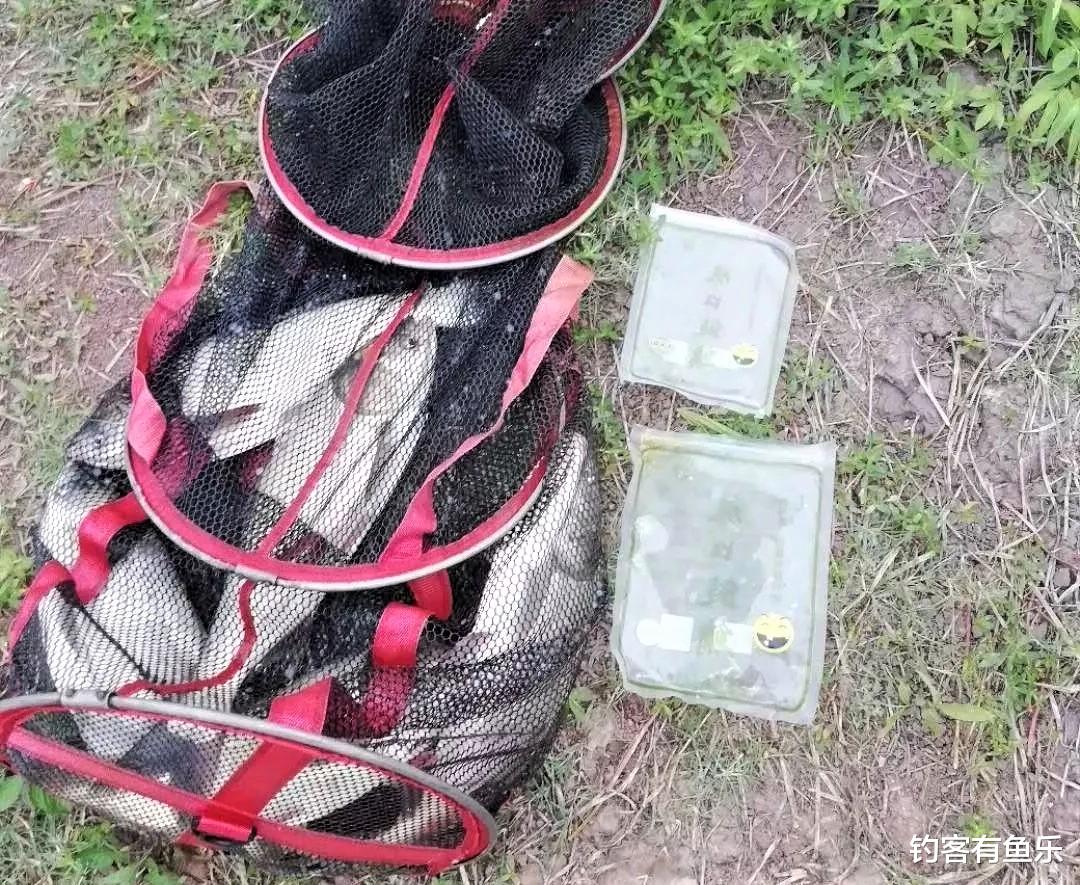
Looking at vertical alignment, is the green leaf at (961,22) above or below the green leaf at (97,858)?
above

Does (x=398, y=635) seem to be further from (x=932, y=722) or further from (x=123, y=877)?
(x=932, y=722)


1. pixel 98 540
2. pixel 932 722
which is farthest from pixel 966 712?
pixel 98 540

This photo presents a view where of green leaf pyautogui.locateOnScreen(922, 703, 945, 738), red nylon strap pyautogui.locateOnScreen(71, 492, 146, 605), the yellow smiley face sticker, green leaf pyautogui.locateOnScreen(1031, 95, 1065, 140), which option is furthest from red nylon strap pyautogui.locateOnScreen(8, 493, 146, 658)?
green leaf pyautogui.locateOnScreen(1031, 95, 1065, 140)

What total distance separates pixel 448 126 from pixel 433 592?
38.3 inches

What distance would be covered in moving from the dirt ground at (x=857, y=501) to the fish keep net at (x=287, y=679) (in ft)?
0.74

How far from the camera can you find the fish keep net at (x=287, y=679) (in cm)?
168

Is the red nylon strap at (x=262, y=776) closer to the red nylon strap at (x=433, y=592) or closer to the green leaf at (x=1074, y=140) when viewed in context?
the red nylon strap at (x=433, y=592)

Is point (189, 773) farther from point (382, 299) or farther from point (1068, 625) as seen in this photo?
point (1068, 625)

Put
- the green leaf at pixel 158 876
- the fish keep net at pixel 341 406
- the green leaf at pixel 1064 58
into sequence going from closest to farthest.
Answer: the fish keep net at pixel 341 406 → the green leaf at pixel 158 876 → the green leaf at pixel 1064 58

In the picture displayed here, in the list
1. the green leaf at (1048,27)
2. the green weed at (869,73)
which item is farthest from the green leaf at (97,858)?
the green leaf at (1048,27)

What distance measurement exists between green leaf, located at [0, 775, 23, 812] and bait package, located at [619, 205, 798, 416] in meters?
1.49

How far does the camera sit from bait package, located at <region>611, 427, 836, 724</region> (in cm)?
202

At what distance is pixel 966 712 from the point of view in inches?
77.4

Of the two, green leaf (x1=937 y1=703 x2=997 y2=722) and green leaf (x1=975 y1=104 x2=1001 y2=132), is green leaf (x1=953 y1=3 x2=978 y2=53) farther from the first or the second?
green leaf (x1=937 y1=703 x2=997 y2=722)
